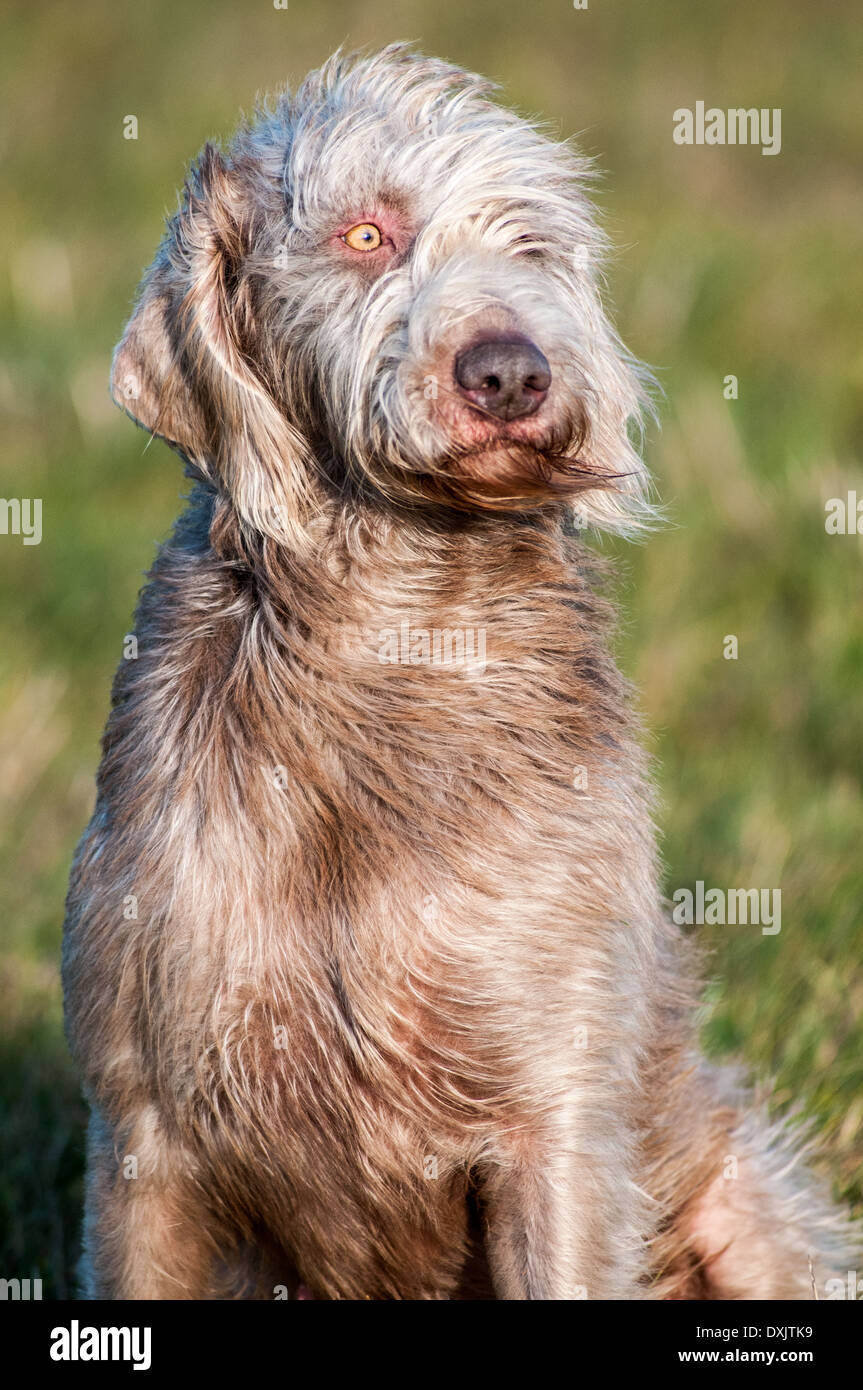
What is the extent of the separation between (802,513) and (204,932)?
5.81 meters

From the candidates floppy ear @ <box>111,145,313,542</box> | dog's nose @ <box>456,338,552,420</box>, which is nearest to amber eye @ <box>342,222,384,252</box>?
floppy ear @ <box>111,145,313,542</box>

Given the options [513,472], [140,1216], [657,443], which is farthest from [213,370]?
[657,443]

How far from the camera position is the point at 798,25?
639 inches

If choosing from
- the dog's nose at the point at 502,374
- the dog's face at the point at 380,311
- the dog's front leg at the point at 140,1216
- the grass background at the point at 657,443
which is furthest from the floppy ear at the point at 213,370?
the dog's front leg at the point at 140,1216

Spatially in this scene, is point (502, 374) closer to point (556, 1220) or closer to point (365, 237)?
point (365, 237)

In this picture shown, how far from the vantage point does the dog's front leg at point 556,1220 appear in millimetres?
3355

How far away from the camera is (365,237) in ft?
11.1

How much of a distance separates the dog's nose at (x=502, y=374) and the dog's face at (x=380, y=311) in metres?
0.03

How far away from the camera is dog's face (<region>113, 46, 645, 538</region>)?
3.16 metres

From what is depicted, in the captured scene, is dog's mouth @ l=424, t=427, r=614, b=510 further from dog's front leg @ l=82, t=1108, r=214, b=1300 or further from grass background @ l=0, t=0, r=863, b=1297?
dog's front leg @ l=82, t=1108, r=214, b=1300

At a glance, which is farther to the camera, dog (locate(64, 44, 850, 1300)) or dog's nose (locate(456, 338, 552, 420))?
dog (locate(64, 44, 850, 1300))

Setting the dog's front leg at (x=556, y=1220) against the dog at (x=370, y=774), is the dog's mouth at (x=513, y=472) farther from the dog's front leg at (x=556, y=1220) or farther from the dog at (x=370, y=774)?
the dog's front leg at (x=556, y=1220)

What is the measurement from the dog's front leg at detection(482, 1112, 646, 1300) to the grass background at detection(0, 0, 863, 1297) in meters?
1.20

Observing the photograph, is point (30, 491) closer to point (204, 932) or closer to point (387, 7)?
point (204, 932)
